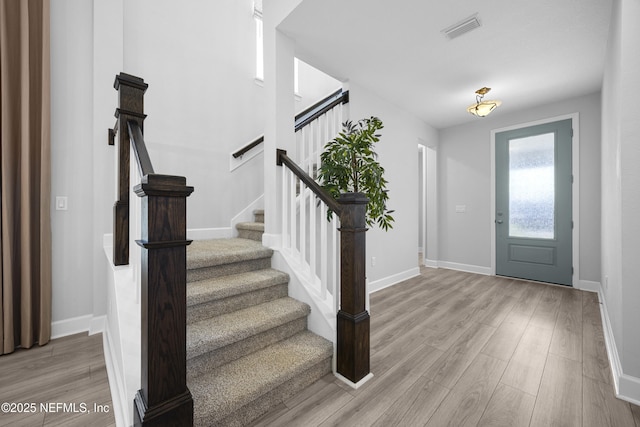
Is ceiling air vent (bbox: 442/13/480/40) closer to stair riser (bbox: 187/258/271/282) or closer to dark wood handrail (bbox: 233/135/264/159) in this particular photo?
dark wood handrail (bbox: 233/135/264/159)

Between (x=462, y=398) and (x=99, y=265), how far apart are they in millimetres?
2860

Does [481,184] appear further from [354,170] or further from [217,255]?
[217,255]

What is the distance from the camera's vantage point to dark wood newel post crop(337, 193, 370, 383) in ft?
5.28

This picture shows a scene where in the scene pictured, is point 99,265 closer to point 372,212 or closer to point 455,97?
point 372,212

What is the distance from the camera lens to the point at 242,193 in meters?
3.35

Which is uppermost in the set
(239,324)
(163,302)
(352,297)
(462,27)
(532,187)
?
(462,27)

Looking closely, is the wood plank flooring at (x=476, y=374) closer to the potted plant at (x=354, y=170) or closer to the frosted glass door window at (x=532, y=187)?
the potted plant at (x=354, y=170)

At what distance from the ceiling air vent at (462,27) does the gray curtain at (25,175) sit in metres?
3.25

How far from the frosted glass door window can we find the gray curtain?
18.1 ft

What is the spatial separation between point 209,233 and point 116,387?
69.8 inches

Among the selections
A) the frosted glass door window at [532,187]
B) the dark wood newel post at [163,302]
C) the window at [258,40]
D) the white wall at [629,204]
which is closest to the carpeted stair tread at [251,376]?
the dark wood newel post at [163,302]

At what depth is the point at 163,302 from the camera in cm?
95

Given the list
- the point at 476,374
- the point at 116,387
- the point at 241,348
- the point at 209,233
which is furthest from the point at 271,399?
the point at 209,233

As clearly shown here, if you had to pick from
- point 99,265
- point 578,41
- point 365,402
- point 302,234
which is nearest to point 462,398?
point 365,402
